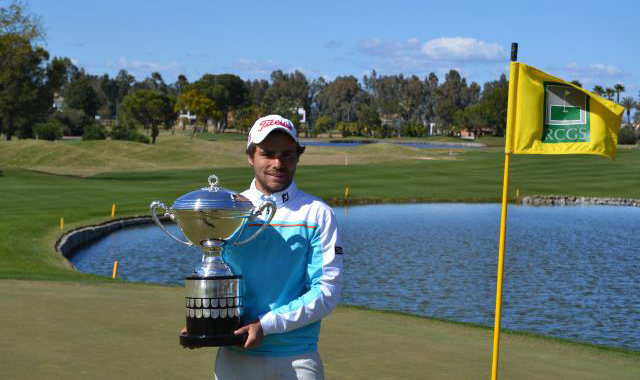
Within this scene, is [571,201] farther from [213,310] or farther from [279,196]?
[213,310]

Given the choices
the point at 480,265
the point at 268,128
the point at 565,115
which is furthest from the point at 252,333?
the point at 480,265

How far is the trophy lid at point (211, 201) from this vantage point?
4320 millimetres

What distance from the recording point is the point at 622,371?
11219mm

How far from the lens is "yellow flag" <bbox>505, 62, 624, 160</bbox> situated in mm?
7984

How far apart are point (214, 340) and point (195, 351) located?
680cm

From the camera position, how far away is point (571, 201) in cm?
5822

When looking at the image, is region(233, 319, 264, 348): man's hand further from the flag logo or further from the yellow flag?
the flag logo

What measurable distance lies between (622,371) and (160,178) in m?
59.8

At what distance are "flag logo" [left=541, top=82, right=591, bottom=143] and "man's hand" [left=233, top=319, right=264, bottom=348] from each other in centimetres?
455

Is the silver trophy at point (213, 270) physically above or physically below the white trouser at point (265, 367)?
above

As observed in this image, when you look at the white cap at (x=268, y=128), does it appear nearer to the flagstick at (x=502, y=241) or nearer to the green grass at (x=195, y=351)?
the flagstick at (x=502, y=241)

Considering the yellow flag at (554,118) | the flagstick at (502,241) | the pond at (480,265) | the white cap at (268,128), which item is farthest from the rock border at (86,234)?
the white cap at (268,128)

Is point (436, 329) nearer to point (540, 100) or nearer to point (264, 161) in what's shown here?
point (540, 100)

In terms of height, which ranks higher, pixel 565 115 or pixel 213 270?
pixel 565 115
